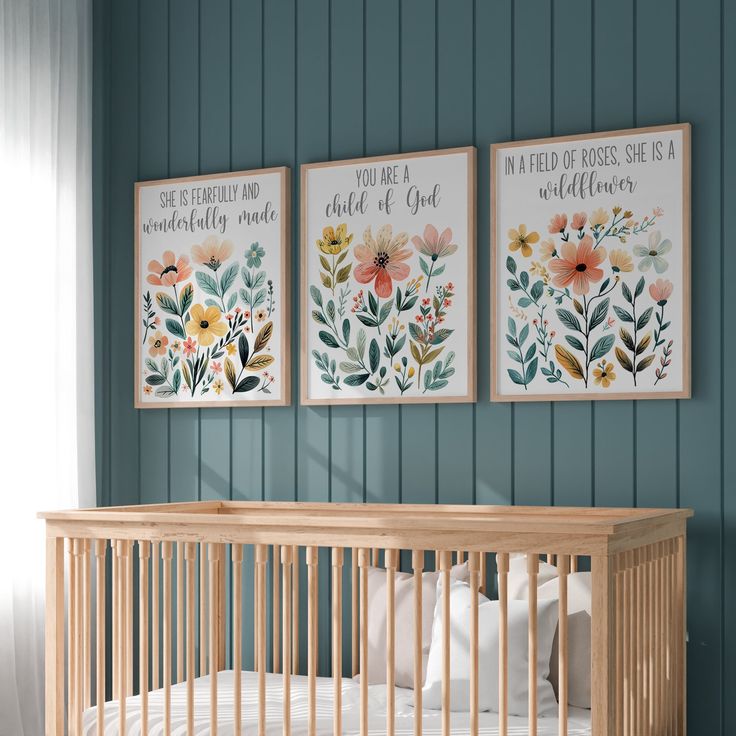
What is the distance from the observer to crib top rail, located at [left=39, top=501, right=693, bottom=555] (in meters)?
2.11

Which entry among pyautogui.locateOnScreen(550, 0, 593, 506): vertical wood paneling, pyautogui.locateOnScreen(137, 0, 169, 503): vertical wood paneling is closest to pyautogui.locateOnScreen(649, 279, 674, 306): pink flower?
pyautogui.locateOnScreen(550, 0, 593, 506): vertical wood paneling

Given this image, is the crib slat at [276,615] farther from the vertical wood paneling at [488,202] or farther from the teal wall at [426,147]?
the vertical wood paneling at [488,202]

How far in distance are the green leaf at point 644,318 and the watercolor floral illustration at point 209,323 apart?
1.05 m

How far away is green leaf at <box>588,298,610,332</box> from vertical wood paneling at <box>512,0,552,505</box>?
16 cm

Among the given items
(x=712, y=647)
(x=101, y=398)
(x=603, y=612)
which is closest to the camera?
(x=603, y=612)

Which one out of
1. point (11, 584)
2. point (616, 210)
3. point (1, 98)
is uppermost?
point (1, 98)

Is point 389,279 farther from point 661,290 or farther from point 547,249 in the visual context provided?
point 661,290

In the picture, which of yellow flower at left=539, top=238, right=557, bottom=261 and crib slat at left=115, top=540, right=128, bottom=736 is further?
yellow flower at left=539, top=238, right=557, bottom=261

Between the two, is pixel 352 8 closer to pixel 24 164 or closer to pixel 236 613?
pixel 24 164

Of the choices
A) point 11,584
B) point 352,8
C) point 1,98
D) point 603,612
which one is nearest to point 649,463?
point 603,612

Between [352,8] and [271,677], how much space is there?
1911mm

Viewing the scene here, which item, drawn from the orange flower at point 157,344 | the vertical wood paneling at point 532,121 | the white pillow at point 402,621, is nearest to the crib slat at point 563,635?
the white pillow at point 402,621

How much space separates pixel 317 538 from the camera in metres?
2.31

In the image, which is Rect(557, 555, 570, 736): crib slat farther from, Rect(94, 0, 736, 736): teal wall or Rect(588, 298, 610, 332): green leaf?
Rect(588, 298, 610, 332): green leaf
